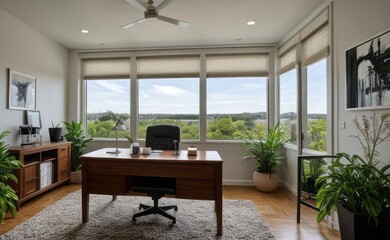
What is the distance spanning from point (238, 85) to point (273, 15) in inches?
60.9

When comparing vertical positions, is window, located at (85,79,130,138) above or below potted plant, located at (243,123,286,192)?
above

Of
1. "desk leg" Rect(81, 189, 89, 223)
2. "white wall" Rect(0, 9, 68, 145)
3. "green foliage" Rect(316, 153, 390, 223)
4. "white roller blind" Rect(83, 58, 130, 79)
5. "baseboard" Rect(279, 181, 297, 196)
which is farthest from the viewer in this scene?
"white roller blind" Rect(83, 58, 130, 79)

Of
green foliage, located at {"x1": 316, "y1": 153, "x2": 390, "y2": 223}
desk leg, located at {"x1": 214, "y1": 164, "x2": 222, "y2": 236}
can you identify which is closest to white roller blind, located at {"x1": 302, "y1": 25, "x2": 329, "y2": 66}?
green foliage, located at {"x1": 316, "y1": 153, "x2": 390, "y2": 223}

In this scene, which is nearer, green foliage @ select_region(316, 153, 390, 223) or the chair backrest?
green foliage @ select_region(316, 153, 390, 223)

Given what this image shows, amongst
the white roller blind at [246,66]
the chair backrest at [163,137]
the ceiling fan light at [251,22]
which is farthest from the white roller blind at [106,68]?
the ceiling fan light at [251,22]

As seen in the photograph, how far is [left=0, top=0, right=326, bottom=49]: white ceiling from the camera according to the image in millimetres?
2889

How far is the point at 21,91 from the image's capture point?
3455 mm

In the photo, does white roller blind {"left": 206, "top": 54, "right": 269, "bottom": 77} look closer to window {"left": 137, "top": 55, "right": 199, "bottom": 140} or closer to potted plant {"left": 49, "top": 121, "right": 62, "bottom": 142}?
window {"left": 137, "top": 55, "right": 199, "bottom": 140}

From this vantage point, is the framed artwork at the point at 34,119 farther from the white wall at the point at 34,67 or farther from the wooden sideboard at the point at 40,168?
the wooden sideboard at the point at 40,168

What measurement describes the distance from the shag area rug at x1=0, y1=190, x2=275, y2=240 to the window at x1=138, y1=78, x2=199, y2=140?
173 cm

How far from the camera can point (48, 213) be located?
2.85 m

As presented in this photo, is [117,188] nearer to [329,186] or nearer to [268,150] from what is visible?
[329,186]

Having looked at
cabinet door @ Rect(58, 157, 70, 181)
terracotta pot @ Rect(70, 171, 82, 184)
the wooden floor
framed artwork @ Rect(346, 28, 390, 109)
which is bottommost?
the wooden floor

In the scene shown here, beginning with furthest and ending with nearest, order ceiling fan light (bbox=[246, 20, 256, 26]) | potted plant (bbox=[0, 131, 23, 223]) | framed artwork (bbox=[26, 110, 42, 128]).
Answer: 1. framed artwork (bbox=[26, 110, 42, 128])
2. ceiling fan light (bbox=[246, 20, 256, 26])
3. potted plant (bbox=[0, 131, 23, 223])
